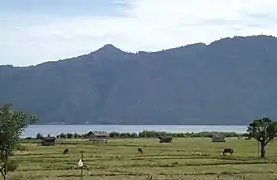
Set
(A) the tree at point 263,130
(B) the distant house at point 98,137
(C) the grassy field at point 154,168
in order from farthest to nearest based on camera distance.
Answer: (B) the distant house at point 98,137 → (A) the tree at point 263,130 → (C) the grassy field at point 154,168

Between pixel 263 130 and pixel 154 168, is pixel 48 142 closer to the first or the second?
pixel 263 130

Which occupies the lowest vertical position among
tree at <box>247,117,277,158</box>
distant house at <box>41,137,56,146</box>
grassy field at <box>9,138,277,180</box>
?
grassy field at <box>9,138,277,180</box>

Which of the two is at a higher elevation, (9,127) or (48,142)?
(9,127)

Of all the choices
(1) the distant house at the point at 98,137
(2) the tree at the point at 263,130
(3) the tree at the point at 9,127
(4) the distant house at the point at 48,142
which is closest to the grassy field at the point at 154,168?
(2) the tree at the point at 263,130

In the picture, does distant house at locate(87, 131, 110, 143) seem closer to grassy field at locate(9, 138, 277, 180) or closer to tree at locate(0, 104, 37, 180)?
grassy field at locate(9, 138, 277, 180)

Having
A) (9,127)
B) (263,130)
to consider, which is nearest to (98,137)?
(263,130)

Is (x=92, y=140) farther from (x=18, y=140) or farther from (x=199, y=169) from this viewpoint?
(x=18, y=140)

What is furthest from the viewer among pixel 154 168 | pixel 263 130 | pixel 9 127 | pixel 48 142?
pixel 48 142

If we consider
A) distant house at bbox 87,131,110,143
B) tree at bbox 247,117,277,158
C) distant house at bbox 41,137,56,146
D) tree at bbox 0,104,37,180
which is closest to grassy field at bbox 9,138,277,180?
tree at bbox 247,117,277,158

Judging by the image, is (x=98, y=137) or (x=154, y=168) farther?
(x=98, y=137)

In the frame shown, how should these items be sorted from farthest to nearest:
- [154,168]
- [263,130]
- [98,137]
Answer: [98,137] → [263,130] → [154,168]

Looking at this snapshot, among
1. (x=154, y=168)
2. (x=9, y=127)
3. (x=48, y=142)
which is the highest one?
(x=9, y=127)

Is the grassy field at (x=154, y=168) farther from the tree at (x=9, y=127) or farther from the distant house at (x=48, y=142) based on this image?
the distant house at (x=48, y=142)

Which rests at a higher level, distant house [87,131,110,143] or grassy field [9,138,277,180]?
distant house [87,131,110,143]
